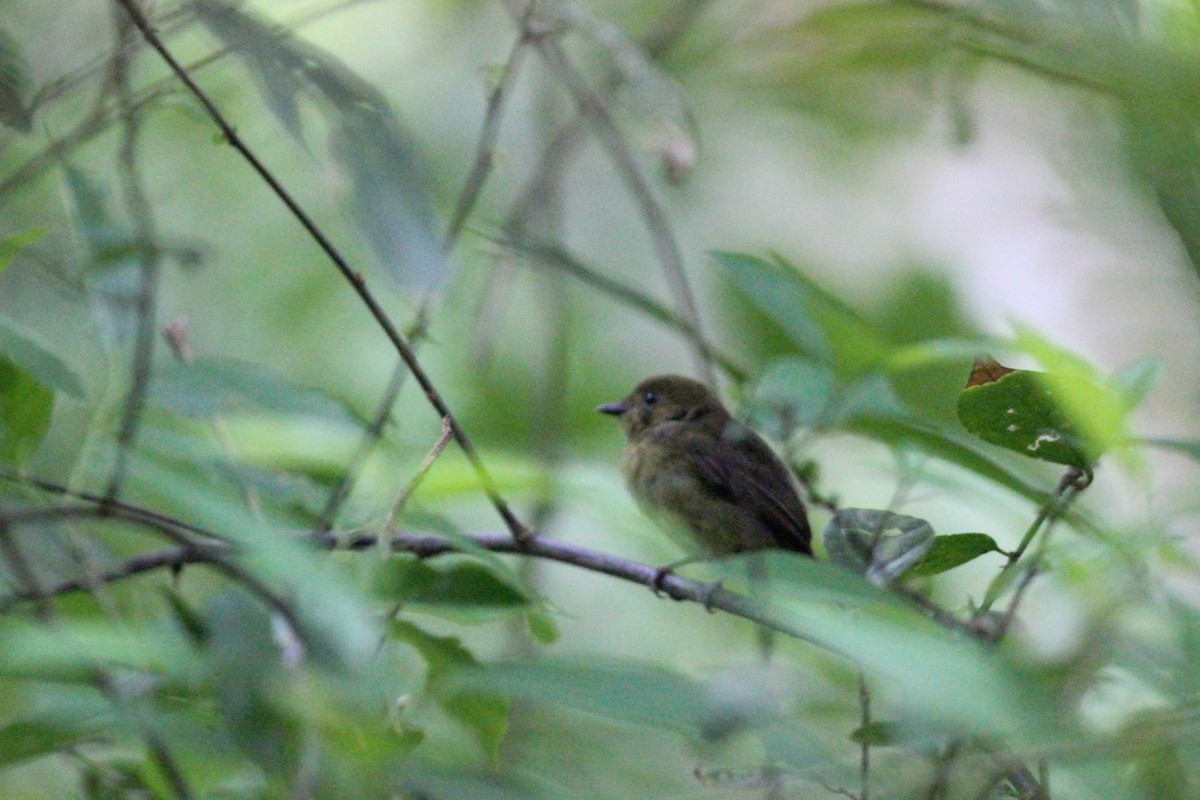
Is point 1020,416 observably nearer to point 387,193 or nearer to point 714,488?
point 387,193

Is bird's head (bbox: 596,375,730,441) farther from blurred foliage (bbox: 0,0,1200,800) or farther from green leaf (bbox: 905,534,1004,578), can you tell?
green leaf (bbox: 905,534,1004,578)

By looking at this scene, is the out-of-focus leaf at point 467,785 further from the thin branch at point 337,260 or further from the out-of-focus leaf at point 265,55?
the out-of-focus leaf at point 265,55

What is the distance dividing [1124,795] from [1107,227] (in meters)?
2.46

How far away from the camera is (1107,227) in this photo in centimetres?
343

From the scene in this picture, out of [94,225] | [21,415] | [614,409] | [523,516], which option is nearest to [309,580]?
[21,415]

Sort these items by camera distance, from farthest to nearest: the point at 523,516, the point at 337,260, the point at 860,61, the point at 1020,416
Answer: the point at 523,516, the point at 860,61, the point at 337,260, the point at 1020,416

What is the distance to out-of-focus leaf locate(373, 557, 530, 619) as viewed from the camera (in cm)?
198

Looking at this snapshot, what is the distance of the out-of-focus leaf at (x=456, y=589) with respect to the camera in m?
1.98

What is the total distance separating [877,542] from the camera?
6.14 ft

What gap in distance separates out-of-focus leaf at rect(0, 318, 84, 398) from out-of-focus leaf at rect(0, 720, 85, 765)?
17.0 inches

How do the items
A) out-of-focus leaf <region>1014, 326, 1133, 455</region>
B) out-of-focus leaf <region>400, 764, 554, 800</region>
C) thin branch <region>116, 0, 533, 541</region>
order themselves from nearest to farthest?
out-of-focus leaf <region>400, 764, 554, 800</region>, out-of-focus leaf <region>1014, 326, 1133, 455</region>, thin branch <region>116, 0, 533, 541</region>

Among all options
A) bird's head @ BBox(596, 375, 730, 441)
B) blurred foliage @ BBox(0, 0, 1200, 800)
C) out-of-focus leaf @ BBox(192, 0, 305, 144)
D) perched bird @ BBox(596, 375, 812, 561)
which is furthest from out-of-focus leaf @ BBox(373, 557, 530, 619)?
bird's head @ BBox(596, 375, 730, 441)

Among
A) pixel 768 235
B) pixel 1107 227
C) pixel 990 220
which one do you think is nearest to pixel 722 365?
pixel 1107 227

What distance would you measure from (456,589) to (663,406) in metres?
2.91
